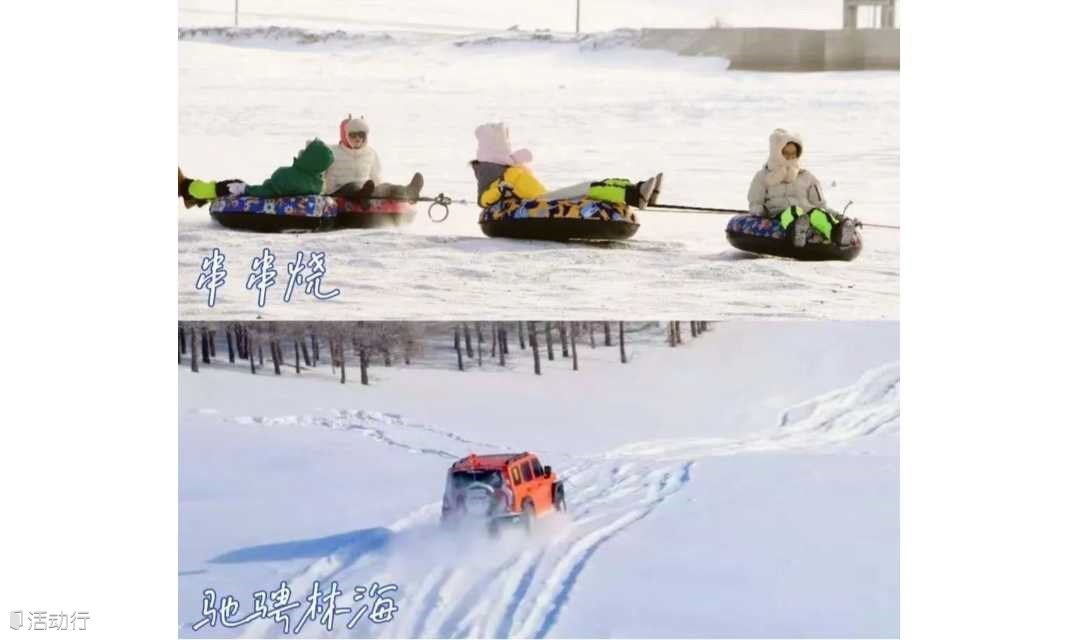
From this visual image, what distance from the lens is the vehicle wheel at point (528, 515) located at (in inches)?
254

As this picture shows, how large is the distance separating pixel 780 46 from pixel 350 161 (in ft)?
6.23

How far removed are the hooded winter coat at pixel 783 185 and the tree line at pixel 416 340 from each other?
0.59m

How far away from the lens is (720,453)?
6.71 metres

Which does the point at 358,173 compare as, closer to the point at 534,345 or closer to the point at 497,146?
the point at 497,146

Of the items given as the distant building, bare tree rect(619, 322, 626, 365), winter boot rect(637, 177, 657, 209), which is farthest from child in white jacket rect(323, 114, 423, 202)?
the distant building

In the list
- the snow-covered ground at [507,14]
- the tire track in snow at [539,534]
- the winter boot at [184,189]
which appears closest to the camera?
the tire track in snow at [539,534]

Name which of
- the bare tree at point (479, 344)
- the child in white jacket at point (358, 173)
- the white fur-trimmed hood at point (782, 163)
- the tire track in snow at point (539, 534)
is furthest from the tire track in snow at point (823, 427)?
the child in white jacket at point (358, 173)

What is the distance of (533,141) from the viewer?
22.1ft

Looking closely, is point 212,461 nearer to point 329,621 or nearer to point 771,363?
point 329,621

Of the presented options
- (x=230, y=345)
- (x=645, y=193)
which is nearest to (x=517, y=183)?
(x=645, y=193)

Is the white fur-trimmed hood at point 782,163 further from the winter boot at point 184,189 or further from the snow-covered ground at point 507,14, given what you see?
the winter boot at point 184,189
